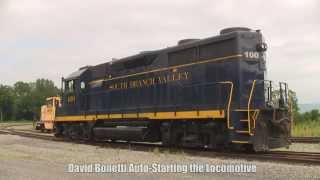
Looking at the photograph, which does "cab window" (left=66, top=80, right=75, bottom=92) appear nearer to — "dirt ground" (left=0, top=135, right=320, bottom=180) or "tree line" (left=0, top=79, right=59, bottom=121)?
"dirt ground" (left=0, top=135, right=320, bottom=180)

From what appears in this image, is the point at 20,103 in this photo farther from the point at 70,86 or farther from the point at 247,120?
the point at 247,120

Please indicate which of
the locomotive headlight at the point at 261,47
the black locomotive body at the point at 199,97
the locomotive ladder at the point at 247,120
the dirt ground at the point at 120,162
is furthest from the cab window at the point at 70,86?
the locomotive ladder at the point at 247,120

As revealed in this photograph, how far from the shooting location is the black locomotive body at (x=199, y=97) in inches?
634

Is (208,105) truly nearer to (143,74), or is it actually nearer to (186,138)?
(186,138)

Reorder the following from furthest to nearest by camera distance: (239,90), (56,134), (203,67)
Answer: (56,134), (203,67), (239,90)

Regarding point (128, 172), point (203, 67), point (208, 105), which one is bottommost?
point (128, 172)

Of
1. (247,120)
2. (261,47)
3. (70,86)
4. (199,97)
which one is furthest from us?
(70,86)

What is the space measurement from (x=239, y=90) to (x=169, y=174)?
5712mm

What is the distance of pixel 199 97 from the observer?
1783 cm

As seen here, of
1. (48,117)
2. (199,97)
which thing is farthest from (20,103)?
(199,97)

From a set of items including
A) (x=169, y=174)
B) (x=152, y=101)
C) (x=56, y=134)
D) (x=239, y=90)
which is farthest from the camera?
(x=56, y=134)

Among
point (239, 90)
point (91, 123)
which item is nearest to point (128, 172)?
point (239, 90)

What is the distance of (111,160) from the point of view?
15094 mm

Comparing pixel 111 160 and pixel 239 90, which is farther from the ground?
pixel 239 90
